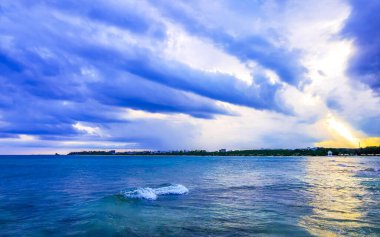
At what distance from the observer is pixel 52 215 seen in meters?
20.7

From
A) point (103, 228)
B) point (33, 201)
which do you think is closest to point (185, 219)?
point (103, 228)

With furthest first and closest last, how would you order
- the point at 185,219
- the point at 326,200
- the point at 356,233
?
the point at 326,200, the point at 185,219, the point at 356,233

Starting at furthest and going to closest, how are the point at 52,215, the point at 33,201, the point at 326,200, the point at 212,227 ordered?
1. the point at 33,201
2. the point at 326,200
3. the point at 52,215
4. the point at 212,227

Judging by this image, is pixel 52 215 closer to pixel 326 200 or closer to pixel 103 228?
pixel 103 228

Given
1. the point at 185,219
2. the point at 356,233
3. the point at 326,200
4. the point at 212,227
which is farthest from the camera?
the point at 326,200

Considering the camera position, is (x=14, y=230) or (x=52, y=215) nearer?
(x=14, y=230)

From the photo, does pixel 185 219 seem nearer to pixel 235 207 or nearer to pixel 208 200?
pixel 235 207

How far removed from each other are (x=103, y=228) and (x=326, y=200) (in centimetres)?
1776

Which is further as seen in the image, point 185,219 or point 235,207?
point 235,207

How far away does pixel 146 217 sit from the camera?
19688mm

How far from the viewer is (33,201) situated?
27.5m

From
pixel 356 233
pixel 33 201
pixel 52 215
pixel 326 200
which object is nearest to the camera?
pixel 356 233

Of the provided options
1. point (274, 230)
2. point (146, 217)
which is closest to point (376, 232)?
point (274, 230)

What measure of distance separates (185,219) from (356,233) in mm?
8913
